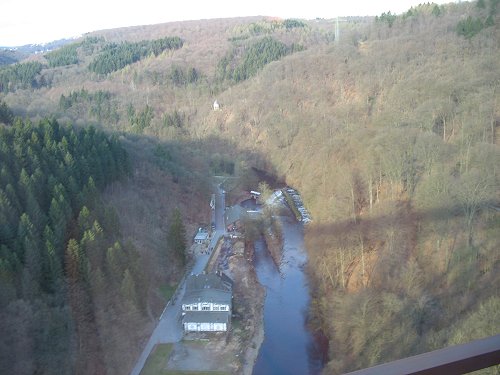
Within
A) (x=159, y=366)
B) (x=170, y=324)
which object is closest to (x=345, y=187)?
(x=170, y=324)

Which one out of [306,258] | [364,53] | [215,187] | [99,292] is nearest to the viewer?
[99,292]

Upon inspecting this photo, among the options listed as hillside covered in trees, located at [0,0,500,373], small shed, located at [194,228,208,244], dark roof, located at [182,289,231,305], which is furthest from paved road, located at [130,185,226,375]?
small shed, located at [194,228,208,244]

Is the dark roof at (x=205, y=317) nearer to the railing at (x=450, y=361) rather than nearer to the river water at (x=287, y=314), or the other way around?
the river water at (x=287, y=314)

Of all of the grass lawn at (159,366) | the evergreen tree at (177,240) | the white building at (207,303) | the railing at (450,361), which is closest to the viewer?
the railing at (450,361)

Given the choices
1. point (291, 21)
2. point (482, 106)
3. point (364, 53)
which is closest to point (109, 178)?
point (482, 106)

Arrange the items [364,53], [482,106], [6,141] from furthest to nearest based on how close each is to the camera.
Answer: [364,53] < [482,106] < [6,141]

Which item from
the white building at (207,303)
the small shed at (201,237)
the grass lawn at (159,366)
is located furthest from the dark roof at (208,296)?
the small shed at (201,237)

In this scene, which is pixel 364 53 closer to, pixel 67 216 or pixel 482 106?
pixel 482 106
